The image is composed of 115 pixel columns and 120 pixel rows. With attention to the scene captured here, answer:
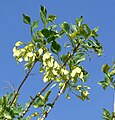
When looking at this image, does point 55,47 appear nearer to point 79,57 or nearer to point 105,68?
point 79,57

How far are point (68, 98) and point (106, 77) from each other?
0.37 metres

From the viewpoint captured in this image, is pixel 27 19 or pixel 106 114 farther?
pixel 106 114

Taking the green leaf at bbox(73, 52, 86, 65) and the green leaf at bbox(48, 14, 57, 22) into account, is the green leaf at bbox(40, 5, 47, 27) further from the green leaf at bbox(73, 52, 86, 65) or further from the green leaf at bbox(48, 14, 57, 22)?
the green leaf at bbox(73, 52, 86, 65)

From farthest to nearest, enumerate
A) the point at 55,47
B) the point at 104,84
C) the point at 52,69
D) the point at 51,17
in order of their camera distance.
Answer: the point at 104,84 < the point at 51,17 < the point at 55,47 < the point at 52,69

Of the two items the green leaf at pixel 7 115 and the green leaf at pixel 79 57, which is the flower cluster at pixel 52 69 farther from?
the green leaf at pixel 7 115

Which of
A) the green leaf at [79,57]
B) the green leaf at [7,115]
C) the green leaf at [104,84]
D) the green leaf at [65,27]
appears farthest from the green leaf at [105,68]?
the green leaf at [7,115]

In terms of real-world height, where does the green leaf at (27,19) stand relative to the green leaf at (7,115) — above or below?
above

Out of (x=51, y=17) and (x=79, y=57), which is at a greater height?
(x=51, y=17)

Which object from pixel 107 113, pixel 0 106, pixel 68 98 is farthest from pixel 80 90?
pixel 0 106

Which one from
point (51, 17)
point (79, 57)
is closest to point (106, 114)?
point (79, 57)

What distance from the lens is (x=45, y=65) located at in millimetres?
2639

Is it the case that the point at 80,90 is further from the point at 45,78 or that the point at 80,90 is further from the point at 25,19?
the point at 25,19

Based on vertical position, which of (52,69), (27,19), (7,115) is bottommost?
(7,115)

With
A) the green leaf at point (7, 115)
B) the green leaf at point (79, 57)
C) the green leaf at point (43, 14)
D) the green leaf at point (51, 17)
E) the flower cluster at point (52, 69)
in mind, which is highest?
the green leaf at point (51, 17)
